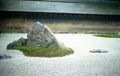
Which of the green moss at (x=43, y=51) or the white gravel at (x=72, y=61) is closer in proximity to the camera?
the white gravel at (x=72, y=61)

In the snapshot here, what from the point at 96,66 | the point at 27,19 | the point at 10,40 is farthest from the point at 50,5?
the point at 96,66

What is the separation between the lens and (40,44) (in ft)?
7.97

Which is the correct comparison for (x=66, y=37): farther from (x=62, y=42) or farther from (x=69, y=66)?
(x=69, y=66)

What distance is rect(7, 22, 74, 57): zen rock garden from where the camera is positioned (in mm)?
2350

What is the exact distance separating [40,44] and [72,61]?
375 millimetres

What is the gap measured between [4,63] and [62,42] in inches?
25.0

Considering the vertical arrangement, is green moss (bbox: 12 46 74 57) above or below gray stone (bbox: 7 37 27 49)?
below

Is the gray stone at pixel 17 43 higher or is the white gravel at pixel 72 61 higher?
the gray stone at pixel 17 43

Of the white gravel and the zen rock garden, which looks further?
the zen rock garden

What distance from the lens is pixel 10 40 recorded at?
2322 millimetres

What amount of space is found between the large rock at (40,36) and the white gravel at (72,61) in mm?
69

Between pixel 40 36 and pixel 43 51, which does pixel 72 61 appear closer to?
pixel 43 51

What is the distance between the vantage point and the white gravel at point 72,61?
2.21 m

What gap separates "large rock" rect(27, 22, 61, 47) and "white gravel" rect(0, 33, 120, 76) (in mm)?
69
